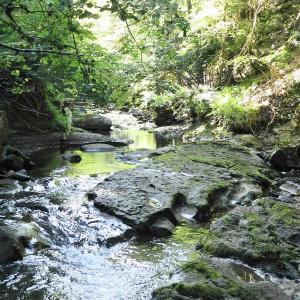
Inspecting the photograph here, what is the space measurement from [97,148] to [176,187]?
572 centimetres

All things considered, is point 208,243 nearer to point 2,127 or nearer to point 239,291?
point 239,291

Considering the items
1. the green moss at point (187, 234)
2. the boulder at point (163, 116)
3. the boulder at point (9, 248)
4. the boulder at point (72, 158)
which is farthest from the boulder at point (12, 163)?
the boulder at point (163, 116)

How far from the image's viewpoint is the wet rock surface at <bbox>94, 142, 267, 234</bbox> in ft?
18.1

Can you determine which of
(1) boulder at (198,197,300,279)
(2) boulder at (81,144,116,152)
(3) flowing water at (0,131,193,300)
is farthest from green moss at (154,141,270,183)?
(2) boulder at (81,144,116,152)

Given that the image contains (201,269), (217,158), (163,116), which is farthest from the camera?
(163,116)

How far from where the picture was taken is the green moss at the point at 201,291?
3.13 metres

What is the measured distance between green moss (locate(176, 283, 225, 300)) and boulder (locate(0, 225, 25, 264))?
1.95 meters

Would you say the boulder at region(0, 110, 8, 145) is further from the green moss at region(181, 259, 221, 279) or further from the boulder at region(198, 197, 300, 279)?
the green moss at region(181, 259, 221, 279)

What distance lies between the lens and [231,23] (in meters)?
13.6

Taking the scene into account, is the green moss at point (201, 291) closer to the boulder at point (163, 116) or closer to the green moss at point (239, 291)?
the green moss at point (239, 291)

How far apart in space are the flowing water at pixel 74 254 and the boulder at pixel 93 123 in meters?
8.99

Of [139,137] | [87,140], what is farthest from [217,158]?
[139,137]

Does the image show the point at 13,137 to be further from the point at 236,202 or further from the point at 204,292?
the point at 204,292

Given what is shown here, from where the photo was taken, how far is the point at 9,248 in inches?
167
